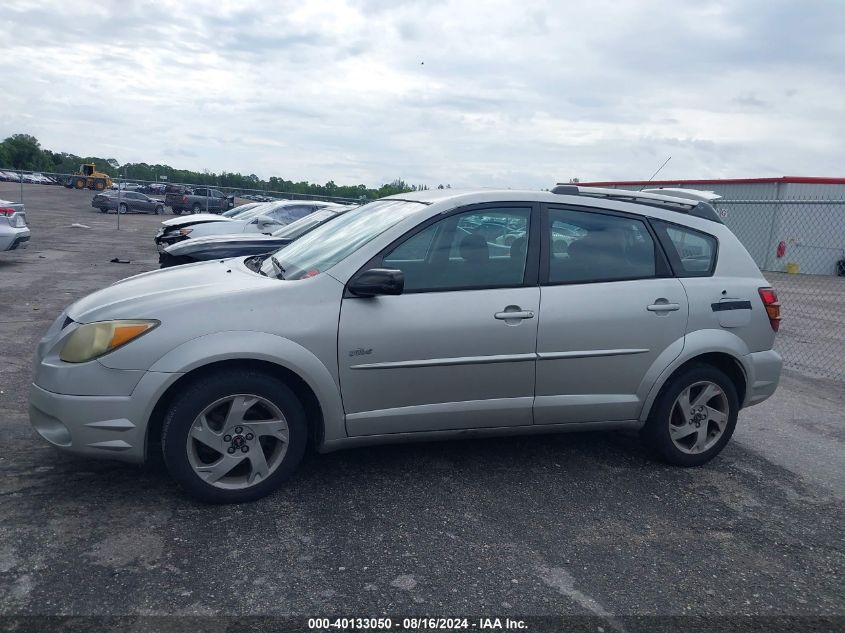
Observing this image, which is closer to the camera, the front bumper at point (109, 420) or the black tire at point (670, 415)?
the front bumper at point (109, 420)

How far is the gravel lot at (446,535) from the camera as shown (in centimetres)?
329

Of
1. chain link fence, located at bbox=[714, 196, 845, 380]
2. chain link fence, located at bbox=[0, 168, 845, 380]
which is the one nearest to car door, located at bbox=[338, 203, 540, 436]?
chain link fence, located at bbox=[0, 168, 845, 380]

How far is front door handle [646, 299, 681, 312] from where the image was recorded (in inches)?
188

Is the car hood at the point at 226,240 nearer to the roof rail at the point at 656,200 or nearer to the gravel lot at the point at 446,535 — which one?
the gravel lot at the point at 446,535

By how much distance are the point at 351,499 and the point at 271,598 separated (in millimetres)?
1060

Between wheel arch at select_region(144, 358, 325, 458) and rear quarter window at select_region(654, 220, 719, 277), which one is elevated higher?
rear quarter window at select_region(654, 220, 719, 277)

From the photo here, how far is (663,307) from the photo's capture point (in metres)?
4.79

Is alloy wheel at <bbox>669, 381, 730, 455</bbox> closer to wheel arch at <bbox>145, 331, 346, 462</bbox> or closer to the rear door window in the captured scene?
the rear door window

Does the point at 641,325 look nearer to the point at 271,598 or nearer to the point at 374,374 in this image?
the point at 374,374

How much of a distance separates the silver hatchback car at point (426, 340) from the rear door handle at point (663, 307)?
0.01 m

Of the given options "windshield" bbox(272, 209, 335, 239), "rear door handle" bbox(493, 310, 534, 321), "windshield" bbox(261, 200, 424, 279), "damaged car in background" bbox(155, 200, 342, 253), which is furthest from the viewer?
"damaged car in background" bbox(155, 200, 342, 253)

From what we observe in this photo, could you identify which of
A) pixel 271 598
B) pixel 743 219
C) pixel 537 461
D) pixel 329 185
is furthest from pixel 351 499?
pixel 329 185

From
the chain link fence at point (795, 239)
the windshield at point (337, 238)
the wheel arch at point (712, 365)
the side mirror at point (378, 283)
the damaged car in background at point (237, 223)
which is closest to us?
the side mirror at point (378, 283)

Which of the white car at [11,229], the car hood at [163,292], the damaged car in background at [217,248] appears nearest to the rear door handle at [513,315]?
the car hood at [163,292]
